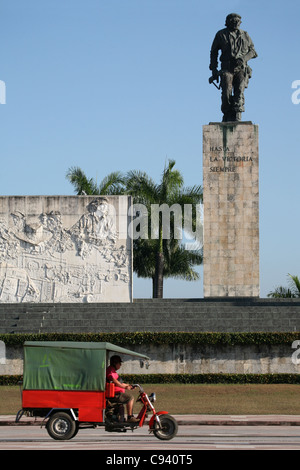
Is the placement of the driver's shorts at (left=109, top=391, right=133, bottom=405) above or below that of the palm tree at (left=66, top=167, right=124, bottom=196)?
below

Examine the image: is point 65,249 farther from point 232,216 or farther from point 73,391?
point 73,391

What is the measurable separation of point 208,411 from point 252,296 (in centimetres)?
1060

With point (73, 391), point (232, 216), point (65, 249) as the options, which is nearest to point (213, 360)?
point (232, 216)

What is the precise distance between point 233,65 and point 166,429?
17856 millimetres

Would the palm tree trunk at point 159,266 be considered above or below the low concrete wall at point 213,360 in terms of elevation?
above

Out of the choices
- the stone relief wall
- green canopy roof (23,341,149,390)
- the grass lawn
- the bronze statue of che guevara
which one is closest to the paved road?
green canopy roof (23,341,149,390)

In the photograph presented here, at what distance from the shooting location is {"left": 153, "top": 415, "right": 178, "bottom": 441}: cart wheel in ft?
36.6

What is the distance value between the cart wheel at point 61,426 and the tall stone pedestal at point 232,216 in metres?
15.2

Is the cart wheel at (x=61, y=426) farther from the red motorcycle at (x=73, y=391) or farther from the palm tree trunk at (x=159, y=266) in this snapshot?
the palm tree trunk at (x=159, y=266)

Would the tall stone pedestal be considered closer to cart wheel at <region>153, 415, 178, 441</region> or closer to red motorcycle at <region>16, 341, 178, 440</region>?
red motorcycle at <region>16, 341, 178, 440</region>

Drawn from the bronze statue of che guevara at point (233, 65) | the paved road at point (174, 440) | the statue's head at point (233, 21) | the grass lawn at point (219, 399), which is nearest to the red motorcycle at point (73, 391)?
the paved road at point (174, 440)

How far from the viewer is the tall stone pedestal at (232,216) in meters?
26.1

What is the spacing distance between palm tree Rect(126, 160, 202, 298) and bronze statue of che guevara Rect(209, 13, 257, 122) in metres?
7.36
